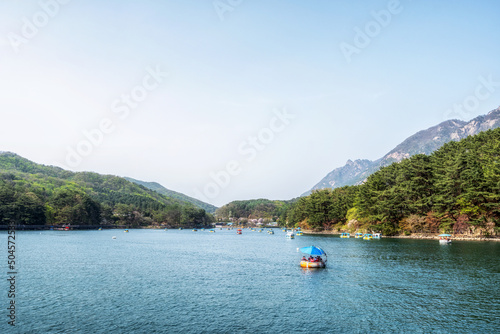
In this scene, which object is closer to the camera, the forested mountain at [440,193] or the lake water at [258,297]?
the lake water at [258,297]

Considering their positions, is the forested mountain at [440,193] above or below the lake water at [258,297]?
above

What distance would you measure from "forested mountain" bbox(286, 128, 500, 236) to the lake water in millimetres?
37021

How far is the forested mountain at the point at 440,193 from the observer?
8541 centimetres

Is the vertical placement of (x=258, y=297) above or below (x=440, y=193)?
below

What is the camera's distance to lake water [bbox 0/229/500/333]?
2502 centimetres

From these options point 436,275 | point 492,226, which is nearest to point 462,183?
point 492,226

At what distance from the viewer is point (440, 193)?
9606 cm

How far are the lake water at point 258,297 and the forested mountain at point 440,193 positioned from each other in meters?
37.0

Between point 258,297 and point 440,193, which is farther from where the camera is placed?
point 440,193

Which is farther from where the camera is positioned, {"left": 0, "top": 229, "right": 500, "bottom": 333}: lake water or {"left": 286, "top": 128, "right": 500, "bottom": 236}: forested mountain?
{"left": 286, "top": 128, "right": 500, "bottom": 236}: forested mountain

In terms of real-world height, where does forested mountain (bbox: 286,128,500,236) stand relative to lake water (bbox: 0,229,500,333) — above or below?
above

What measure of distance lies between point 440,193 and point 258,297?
272 feet

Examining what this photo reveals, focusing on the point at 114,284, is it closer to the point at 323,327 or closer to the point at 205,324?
the point at 205,324

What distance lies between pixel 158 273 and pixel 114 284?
884 centimetres
